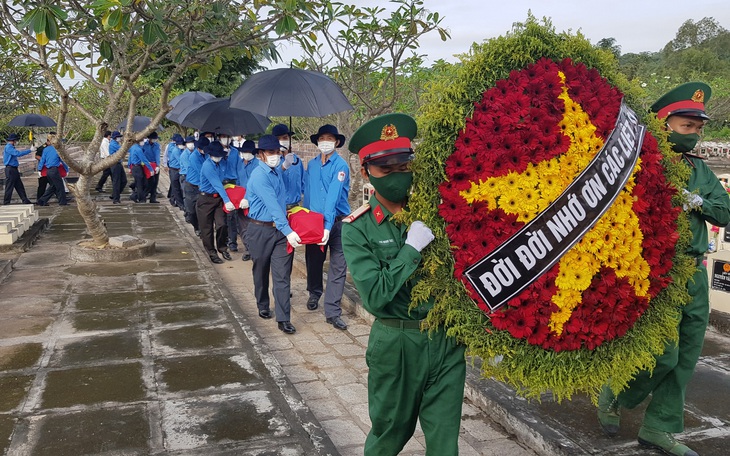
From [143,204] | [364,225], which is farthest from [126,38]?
[143,204]

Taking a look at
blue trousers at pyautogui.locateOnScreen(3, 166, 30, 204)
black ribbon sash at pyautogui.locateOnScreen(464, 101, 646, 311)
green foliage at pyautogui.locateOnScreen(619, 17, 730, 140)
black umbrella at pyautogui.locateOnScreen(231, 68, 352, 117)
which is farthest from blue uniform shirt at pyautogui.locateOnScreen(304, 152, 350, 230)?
green foliage at pyautogui.locateOnScreen(619, 17, 730, 140)

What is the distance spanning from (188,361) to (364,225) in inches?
110

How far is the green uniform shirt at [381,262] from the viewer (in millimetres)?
2752

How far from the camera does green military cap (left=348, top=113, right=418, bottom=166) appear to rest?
9.14 feet

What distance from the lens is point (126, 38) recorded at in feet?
27.3

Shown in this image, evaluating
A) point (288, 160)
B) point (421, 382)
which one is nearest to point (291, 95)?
point (288, 160)

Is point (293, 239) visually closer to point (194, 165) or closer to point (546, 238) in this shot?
point (546, 238)

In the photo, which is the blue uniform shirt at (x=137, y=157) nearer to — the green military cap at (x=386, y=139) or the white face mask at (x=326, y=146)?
the white face mask at (x=326, y=146)

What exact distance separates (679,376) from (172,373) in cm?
347

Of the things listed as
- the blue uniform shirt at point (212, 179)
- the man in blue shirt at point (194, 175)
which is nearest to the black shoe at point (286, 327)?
the blue uniform shirt at point (212, 179)

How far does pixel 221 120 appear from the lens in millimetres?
10055

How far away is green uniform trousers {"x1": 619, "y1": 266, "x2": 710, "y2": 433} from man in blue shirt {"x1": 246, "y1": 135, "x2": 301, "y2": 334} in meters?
3.40

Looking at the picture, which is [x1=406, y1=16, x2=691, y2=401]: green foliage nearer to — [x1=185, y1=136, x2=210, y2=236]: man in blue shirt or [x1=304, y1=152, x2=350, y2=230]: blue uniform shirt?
[x1=304, y1=152, x2=350, y2=230]: blue uniform shirt

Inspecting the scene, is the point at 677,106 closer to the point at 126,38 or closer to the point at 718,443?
the point at 718,443
